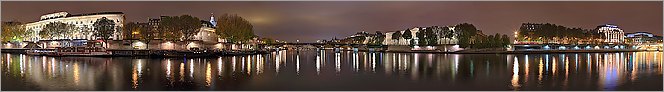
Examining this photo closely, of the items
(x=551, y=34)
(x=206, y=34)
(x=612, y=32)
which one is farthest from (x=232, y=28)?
(x=612, y=32)

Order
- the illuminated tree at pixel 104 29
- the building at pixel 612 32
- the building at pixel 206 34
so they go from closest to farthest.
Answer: the illuminated tree at pixel 104 29
the building at pixel 206 34
the building at pixel 612 32

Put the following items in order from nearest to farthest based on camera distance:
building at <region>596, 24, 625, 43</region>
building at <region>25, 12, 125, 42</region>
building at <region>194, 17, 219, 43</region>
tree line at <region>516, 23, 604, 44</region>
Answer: building at <region>25, 12, 125, 42</region> < tree line at <region>516, 23, 604, 44</region> < building at <region>194, 17, 219, 43</region> < building at <region>596, 24, 625, 43</region>

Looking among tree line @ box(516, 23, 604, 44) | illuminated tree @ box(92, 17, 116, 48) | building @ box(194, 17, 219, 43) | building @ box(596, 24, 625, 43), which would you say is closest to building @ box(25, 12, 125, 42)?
illuminated tree @ box(92, 17, 116, 48)

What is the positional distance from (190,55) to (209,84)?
27.5m

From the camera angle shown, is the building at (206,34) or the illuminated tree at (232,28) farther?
the building at (206,34)

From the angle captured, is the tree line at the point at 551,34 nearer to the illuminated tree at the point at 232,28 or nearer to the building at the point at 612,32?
the building at the point at 612,32

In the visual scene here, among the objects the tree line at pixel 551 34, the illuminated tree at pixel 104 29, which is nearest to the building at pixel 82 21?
the illuminated tree at pixel 104 29

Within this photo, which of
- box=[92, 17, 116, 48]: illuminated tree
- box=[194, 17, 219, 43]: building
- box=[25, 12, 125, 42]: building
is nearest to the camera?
box=[92, 17, 116, 48]: illuminated tree

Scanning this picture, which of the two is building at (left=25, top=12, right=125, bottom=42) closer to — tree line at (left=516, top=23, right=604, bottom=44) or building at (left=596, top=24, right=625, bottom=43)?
tree line at (left=516, top=23, right=604, bottom=44)

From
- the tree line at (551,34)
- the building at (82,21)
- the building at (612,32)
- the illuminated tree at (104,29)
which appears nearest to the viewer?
the illuminated tree at (104,29)

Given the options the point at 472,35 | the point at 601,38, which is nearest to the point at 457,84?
the point at 472,35

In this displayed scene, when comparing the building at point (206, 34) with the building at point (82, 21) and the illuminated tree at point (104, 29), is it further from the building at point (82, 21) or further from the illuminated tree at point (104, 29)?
the illuminated tree at point (104, 29)

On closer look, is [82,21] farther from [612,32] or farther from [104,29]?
[612,32]

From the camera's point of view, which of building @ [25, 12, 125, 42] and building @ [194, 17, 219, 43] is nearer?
building @ [25, 12, 125, 42]
